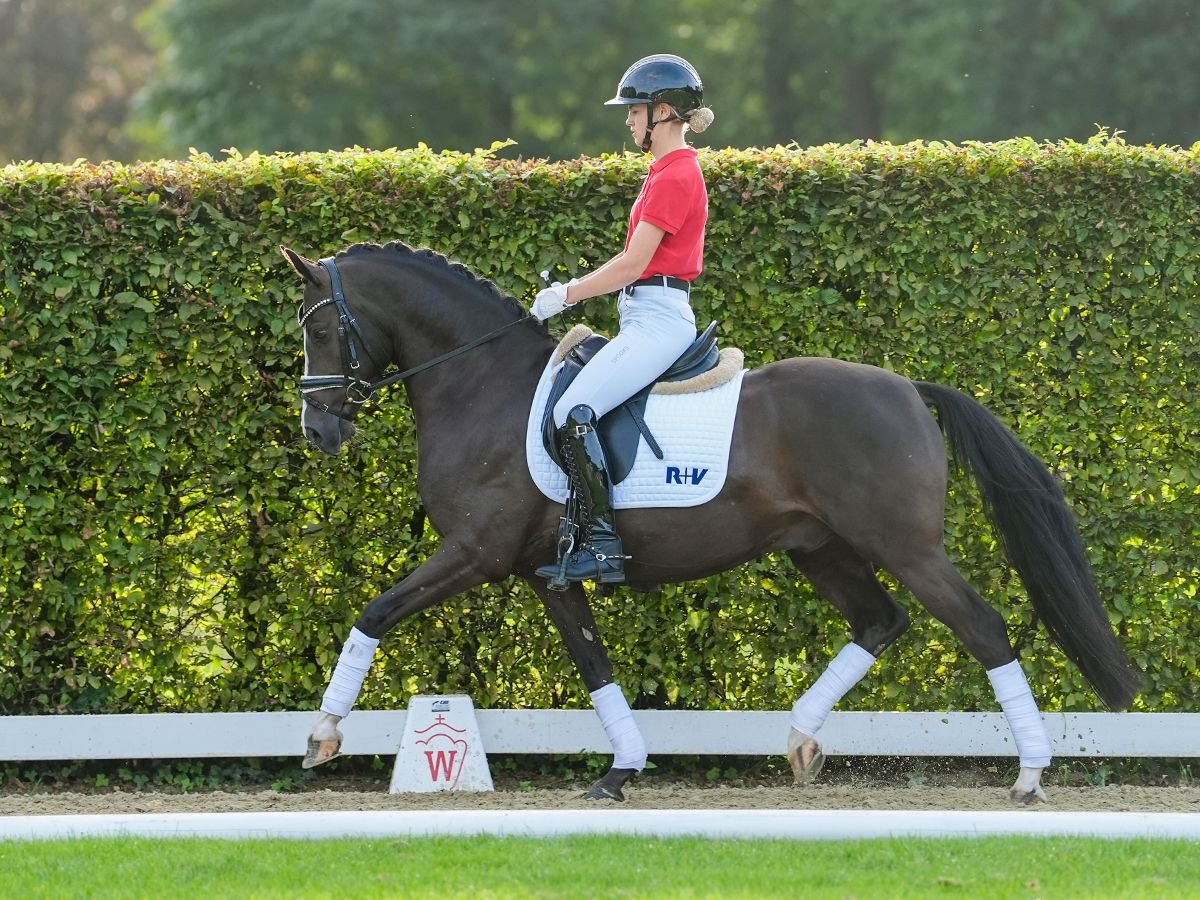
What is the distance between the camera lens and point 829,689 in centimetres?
630

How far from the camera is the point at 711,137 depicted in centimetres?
2983

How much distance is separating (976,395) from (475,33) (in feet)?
77.9

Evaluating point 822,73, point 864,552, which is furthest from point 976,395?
point 822,73

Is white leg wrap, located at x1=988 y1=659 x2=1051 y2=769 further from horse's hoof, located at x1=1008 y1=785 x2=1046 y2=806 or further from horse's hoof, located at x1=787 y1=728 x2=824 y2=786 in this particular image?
horse's hoof, located at x1=787 y1=728 x2=824 y2=786

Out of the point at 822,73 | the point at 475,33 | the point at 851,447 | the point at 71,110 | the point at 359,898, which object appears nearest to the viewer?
the point at 359,898

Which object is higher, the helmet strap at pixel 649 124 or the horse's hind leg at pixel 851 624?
the helmet strap at pixel 649 124

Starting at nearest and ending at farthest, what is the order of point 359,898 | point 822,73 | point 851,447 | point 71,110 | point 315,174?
point 359,898, point 851,447, point 315,174, point 822,73, point 71,110

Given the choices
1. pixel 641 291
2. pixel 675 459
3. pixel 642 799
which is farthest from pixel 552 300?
pixel 642 799

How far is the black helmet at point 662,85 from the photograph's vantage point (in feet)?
19.5

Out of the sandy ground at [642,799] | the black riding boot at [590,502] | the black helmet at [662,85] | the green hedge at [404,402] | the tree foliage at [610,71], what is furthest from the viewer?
the tree foliage at [610,71]

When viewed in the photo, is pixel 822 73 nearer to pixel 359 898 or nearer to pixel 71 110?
pixel 71 110

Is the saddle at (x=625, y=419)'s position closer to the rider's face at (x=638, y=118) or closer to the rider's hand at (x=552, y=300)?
the rider's hand at (x=552, y=300)

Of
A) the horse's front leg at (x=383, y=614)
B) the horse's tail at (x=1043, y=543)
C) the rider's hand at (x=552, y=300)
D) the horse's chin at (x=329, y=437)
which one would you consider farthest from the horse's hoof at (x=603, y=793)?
the rider's hand at (x=552, y=300)

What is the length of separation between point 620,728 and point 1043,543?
2.01 metres
